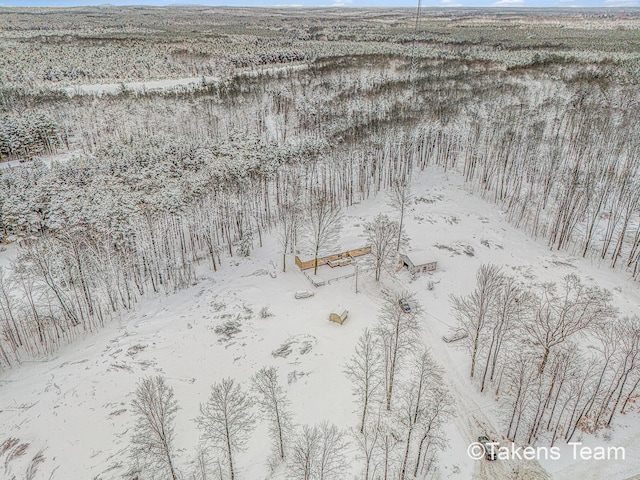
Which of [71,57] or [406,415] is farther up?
[71,57]

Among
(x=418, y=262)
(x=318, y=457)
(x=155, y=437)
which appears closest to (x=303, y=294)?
(x=418, y=262)

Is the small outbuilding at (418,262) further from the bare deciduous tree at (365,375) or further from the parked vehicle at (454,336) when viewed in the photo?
the bare deciduous tree at (365,375)

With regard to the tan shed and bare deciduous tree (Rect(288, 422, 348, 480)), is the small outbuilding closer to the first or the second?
the tan shed

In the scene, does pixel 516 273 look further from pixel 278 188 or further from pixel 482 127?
pixel 482 127

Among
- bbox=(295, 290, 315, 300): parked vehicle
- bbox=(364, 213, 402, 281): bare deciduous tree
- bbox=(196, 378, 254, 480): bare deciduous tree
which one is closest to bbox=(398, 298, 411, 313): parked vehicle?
bbox=(364, 213, 402, 281): bare deciduous tree

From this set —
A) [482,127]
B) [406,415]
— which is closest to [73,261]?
[406,415]

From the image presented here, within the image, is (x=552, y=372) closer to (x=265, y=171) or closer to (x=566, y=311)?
(x=566, y=311)

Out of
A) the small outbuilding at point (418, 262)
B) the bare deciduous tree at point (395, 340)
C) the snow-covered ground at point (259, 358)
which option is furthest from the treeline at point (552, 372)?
the small outbuilding at point (418, 262)
